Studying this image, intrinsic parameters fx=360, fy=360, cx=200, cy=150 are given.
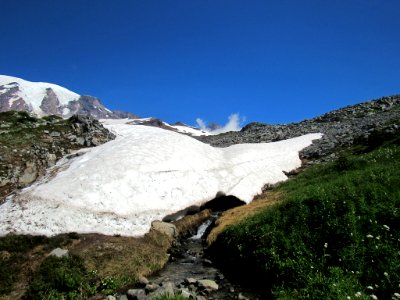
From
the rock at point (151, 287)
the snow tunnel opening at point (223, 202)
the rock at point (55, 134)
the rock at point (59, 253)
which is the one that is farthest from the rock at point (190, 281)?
the rock at point (55, 134)

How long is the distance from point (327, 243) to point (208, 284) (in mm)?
5059

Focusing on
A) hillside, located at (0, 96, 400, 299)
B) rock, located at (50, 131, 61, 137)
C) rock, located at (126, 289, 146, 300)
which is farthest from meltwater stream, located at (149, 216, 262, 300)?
rock, located at (50, 131, 61, 137)

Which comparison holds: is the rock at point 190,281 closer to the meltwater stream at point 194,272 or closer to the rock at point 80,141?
the meltwater stream at point 194,272

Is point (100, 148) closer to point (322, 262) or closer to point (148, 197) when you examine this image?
point (148, 197)

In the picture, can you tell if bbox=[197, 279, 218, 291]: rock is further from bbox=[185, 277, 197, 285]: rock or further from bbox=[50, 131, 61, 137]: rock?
bbox=[50, 131, 61, 137]: rock

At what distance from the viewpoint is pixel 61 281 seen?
14.7 m

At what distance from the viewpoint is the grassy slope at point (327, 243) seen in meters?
11.8

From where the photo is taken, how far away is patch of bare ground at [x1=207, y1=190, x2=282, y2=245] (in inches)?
819

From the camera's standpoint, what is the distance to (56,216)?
→ 61.1 feet

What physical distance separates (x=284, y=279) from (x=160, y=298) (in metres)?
4.62

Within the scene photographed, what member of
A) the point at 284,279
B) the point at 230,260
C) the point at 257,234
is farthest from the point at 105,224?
the point at 284,279

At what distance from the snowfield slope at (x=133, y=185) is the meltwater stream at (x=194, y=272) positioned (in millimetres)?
2291

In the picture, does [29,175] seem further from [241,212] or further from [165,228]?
[241,212]

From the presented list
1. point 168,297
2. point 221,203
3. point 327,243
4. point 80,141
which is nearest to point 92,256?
point 168,297
